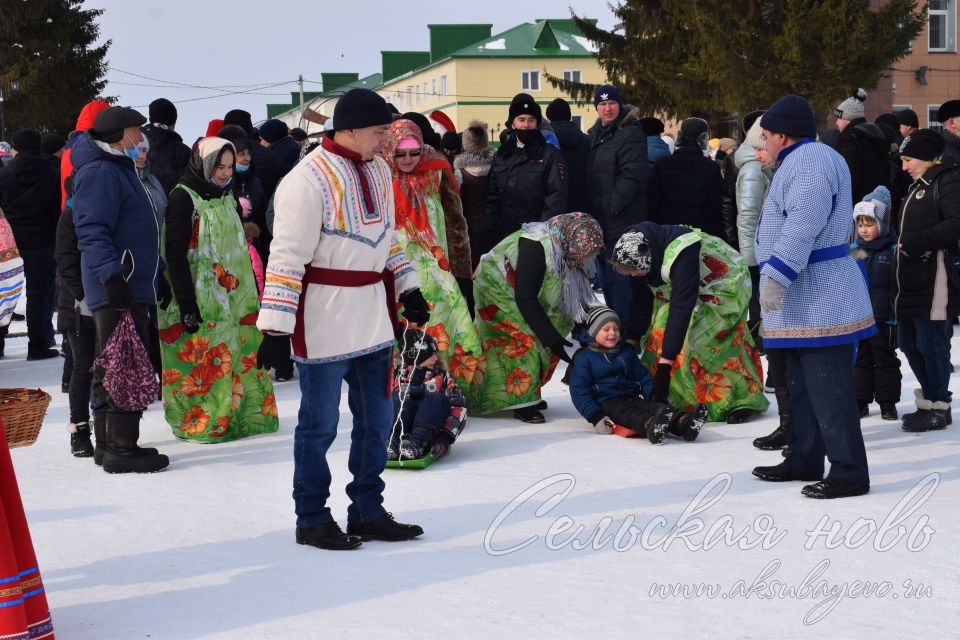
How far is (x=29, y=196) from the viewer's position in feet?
36.1

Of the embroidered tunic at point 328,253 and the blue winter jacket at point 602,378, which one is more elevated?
the embroidered tunic at point 328,253

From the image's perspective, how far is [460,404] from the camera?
6.94m

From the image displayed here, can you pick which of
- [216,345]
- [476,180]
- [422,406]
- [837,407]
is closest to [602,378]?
[422,406]

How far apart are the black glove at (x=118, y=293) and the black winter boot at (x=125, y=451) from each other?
712 millimetres

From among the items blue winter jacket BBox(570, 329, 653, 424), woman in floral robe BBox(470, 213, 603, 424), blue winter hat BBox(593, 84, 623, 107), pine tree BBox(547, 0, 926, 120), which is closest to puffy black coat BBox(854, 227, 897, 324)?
blue winter jacket BBox(570, 329, 653, 424)

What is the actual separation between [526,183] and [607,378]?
2.59 meters

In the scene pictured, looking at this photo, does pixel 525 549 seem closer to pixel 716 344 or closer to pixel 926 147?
pixel 716 344

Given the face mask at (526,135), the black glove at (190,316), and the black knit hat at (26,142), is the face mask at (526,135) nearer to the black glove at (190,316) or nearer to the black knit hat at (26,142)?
the black glove at (190,316)

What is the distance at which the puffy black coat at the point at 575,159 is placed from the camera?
10844mm

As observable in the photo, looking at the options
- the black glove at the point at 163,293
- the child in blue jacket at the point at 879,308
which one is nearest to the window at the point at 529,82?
the child in blue jacket at the point at 879,308

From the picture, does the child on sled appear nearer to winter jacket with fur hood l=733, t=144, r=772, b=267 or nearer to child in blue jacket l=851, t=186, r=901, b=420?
child in blue jacket l=851, t=186, r=901, b=420

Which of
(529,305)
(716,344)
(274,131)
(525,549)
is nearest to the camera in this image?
(525,549)

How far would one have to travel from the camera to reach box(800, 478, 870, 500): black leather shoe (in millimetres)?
5668

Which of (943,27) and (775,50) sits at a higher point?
(943,27)
